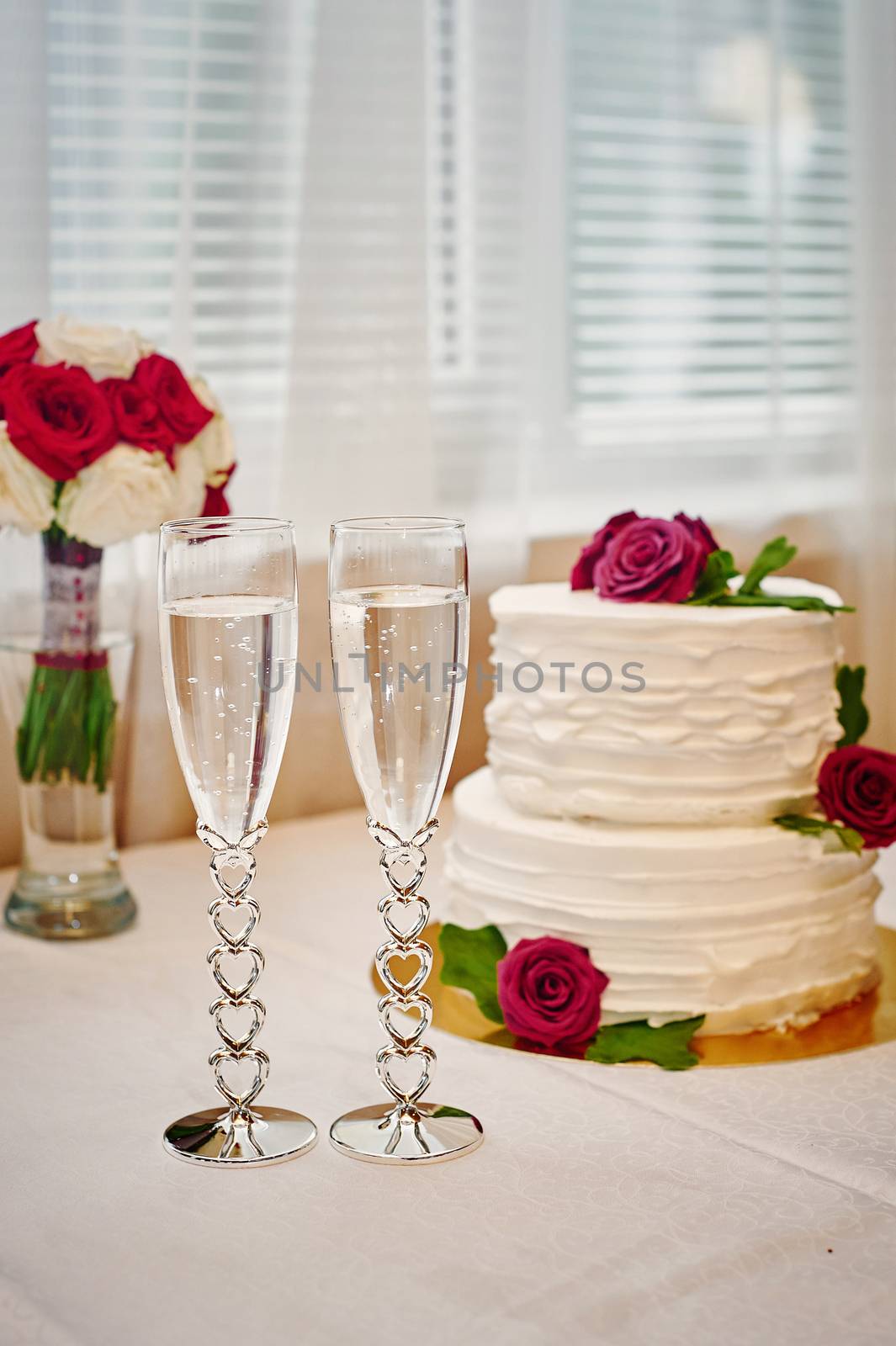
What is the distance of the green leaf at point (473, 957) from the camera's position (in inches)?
48.8

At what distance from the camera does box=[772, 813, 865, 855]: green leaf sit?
1.20 m

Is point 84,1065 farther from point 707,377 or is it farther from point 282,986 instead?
point 707,377

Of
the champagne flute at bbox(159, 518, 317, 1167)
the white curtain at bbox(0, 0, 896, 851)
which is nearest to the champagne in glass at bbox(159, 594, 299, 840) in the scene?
the champagne flute at bbox(159, 518, 317, 1167)

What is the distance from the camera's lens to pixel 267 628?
86 centimetres

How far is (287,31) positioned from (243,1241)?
156 cm

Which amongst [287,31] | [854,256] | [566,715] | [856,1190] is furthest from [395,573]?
[854,256]

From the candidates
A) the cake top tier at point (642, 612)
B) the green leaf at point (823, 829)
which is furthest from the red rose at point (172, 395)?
the green leaf at point (823, 829)

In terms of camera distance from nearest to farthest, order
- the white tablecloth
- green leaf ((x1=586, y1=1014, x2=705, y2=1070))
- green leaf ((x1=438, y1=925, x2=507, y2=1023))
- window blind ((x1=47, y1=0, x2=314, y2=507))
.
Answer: the white tablecloth
green leaf ((x1=586, y1=1014, x2=705, y2=1070))
green leaf ((x1=438, y1=925, x2=507, y2=1023))
window blind ((x1=47, y1=0, x2=314, y2=507))

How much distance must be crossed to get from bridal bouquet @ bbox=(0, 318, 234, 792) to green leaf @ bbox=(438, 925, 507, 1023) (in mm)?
421

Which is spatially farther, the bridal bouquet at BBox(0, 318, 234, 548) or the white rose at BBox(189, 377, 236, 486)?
the white rose at BBox(189, 377, 236, 486)

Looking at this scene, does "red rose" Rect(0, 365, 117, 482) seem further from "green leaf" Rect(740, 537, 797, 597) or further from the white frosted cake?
"green leaf" Rect(740, 537, 797, 597)

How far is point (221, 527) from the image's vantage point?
34.7 inches

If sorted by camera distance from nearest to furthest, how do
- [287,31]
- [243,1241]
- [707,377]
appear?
[243,1241] → [287,31] → [707,377]

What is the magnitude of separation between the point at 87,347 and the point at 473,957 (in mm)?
663
